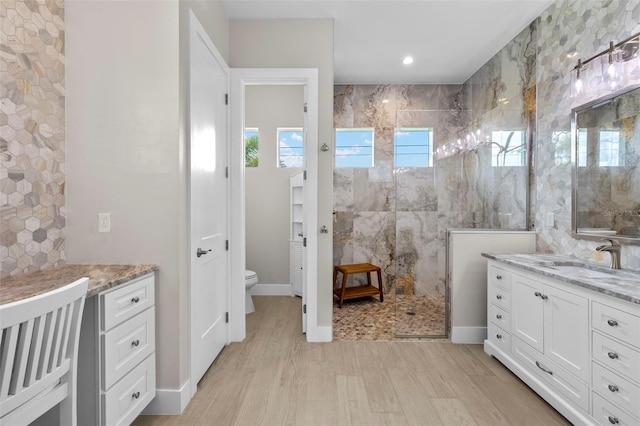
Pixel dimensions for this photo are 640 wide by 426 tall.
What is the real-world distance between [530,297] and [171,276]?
2307 mm

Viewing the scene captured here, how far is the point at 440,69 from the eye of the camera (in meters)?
3.83

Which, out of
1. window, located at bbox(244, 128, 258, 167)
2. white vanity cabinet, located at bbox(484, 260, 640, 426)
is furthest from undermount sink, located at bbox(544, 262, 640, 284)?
window, located at bbox(244, 128, 258, 167)

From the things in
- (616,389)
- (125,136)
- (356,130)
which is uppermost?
(356,130)

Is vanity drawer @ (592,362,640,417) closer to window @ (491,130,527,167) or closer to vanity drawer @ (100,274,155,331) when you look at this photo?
window @ (491,130,527,167)

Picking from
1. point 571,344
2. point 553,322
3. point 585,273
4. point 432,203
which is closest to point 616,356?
point 571,344

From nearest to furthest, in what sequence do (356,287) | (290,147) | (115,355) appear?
(115,355)
(356,287)
(290,147)

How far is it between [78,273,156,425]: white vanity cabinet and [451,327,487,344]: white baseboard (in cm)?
247

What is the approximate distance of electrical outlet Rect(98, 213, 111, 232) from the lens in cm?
178

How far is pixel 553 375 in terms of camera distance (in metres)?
1.86

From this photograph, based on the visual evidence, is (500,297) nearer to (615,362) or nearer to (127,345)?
(615,362)

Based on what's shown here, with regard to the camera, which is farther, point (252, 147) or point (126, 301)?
point (252, 147)

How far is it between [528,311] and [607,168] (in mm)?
1081

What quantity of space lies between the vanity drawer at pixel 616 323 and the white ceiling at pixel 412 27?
8.08ft

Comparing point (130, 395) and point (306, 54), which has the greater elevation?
point (306, 54)
